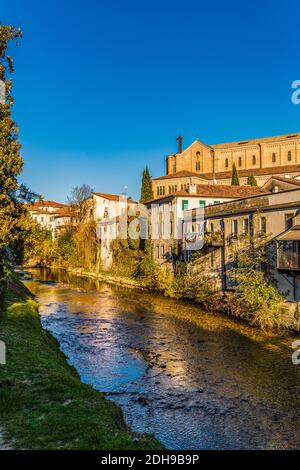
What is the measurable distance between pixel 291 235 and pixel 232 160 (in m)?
57.8

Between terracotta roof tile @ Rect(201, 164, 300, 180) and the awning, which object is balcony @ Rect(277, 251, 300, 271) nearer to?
the awning

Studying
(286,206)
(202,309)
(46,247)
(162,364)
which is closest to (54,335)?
(162,364)

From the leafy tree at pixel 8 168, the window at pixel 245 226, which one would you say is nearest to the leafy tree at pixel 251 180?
the window at pixel 245 226

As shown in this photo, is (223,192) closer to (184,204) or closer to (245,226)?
(184,204)

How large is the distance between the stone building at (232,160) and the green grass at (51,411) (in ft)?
189

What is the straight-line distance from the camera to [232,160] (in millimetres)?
77188

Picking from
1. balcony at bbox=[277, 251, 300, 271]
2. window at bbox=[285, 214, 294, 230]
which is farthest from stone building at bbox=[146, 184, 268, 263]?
balcony at bbox=[277, 251, 300, 271]

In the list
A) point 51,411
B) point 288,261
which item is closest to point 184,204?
point 288,261

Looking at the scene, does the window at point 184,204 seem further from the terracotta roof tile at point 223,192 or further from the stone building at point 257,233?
the stone building at point 257,233

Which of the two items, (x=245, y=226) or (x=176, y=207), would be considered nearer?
(x=245, y=226)

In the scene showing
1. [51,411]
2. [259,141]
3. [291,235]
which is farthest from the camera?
[259,141]

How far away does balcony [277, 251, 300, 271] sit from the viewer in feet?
69.3

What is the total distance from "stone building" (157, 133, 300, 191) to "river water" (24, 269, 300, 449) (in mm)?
43716
